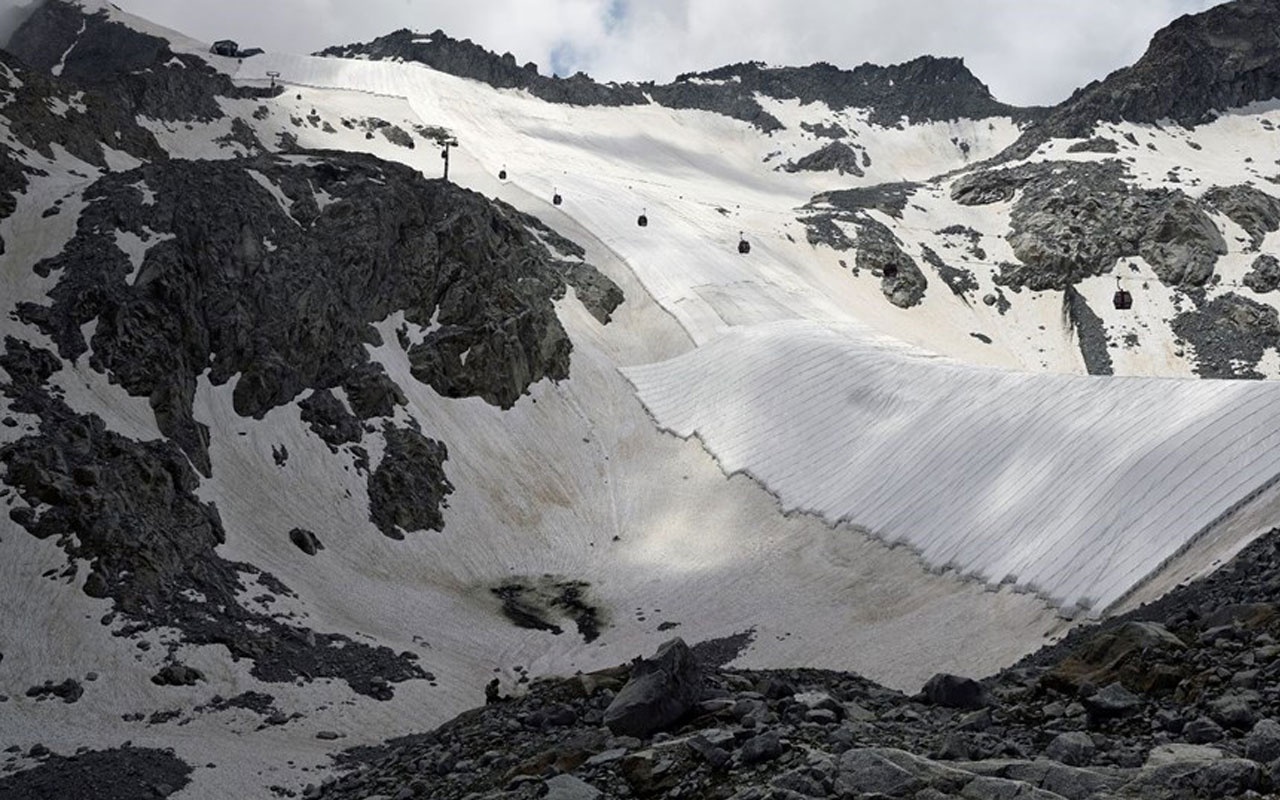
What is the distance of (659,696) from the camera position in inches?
650

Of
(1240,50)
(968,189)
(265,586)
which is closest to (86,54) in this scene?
(968,189)

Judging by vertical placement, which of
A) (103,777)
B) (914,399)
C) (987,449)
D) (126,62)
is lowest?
(103,777)

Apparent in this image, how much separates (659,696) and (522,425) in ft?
151

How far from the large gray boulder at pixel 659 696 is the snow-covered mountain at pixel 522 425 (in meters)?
12.0

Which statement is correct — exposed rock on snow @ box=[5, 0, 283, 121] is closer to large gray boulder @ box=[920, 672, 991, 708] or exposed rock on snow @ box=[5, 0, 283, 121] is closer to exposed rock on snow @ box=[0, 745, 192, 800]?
exposed rock on snow @ box=[0, 745, 192, 800]

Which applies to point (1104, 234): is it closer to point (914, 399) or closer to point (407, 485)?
point (914, 399)

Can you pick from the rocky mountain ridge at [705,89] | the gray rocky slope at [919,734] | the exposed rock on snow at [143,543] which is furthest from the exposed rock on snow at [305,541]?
the rocky mountain ridge at [705,89]

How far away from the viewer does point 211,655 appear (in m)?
33.5

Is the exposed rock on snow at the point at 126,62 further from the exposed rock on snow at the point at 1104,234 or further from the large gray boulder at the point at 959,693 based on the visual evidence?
the large gray boulder at the point at 959,693

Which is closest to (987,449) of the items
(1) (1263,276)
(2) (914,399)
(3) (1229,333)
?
(2) (914,399)

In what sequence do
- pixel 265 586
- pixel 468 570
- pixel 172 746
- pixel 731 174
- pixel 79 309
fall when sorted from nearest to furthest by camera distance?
pixel 172 746, pixel 265 586, pixel 79 309, pixel 468 570, pixel 731 174

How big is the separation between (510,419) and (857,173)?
114 metres

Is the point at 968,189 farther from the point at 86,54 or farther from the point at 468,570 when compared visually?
the point at 86,54

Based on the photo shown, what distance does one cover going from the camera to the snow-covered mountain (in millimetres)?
33281
